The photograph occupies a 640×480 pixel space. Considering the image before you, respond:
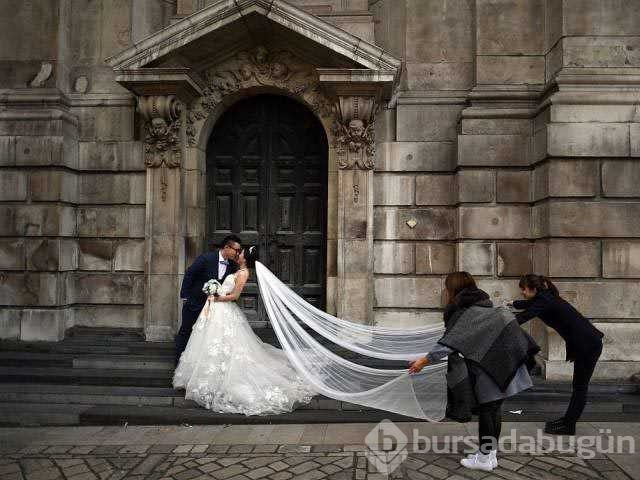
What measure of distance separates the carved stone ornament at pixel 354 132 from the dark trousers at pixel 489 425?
15.9ft

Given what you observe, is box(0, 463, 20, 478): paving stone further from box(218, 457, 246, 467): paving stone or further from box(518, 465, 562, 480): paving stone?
box(518, 465, 562, 480): paving stone

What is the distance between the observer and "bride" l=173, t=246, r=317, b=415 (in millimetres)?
6957

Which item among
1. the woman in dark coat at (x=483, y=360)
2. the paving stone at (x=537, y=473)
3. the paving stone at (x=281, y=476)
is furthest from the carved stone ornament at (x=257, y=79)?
the paving stone at (x=537, y=473)

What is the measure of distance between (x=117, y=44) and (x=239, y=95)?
2374 millimetres

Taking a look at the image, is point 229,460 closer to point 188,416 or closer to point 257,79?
point 188,416

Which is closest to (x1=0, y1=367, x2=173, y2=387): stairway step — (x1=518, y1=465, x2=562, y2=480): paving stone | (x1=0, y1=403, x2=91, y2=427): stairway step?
(x1=0, y1=403, x2=91, y2=427): stairway step

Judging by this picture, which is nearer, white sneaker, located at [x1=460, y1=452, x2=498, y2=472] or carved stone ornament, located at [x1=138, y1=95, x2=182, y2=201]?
white sneaker, located at [x1=460, y1=452, x2=498, y2=472]

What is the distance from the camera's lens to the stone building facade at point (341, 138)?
827 centimetres

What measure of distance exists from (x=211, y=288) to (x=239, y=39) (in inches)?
172

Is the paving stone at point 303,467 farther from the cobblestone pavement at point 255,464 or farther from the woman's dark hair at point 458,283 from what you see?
the woman's dark hair at point 458,283

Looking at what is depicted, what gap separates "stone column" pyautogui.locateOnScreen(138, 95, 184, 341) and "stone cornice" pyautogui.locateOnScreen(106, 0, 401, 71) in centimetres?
75

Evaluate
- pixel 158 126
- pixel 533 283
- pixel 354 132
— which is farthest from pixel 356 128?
pixel 533 283

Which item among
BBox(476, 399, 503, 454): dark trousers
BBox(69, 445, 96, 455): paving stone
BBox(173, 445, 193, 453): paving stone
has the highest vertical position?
BBox(476, 399, 503, 454): dark trousers

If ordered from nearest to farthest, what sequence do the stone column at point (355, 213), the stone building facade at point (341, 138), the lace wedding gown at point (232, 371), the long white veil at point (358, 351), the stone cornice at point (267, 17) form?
the long white veil at point (358, 351) → the lace wedding gown at point (232, 371) → the stone building facade at point (341, 138) → the stone cornice at point (267, 17) → the stone column at point (355, 213)
